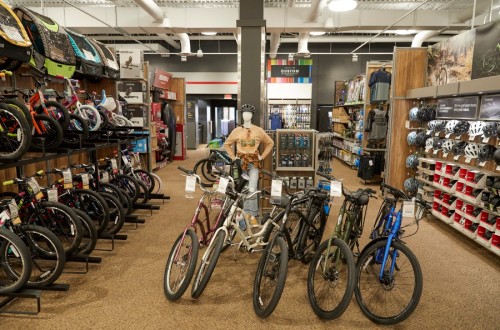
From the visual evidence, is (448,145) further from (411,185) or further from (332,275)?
(332,275)

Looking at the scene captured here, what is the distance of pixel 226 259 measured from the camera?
12.8 ft

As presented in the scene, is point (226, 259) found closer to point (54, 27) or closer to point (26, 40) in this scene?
point (26, 40)

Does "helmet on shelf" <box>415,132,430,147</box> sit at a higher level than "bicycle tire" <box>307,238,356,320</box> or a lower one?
higher

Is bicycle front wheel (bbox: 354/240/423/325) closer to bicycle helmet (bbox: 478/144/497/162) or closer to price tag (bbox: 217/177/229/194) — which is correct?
price tag (bbox: 217/177/229/194)

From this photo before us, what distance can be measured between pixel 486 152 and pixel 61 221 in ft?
17.0

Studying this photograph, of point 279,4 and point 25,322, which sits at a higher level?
point 279,4

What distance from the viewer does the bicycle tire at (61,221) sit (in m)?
3.48

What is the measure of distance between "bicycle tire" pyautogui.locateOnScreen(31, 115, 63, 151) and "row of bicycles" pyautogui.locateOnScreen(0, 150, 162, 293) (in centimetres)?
32

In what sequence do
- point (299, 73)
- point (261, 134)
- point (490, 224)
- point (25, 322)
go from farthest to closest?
point (299, 73), point (261, 134), point (490, 224), point (25, 322)

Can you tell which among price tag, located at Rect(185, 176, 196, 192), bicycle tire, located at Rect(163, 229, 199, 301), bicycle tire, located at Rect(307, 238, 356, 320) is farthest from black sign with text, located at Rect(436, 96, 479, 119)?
bicycle tire, located at Rect(163, 229, 199, 301)

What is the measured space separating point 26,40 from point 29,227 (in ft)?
6.07

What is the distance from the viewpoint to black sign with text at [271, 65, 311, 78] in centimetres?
1344

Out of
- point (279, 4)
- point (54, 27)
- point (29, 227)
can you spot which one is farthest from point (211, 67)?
point (29, 227)

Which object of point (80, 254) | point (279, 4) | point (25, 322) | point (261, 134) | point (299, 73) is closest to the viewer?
point (25, 322)
